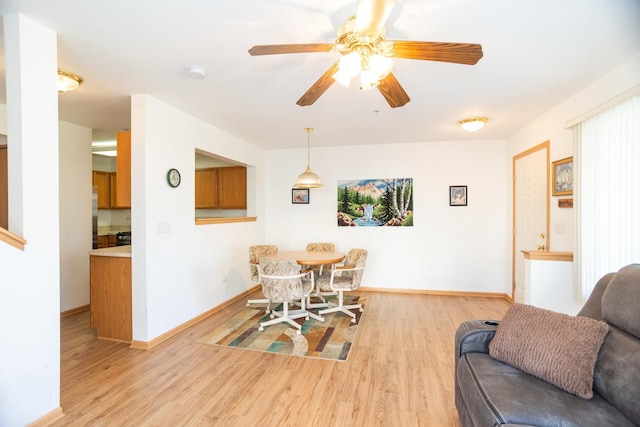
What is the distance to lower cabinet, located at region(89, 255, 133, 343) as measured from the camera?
9.84 feet

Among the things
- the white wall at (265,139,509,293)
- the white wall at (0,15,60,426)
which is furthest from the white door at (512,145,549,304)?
the white wall at (0,15,60,426)

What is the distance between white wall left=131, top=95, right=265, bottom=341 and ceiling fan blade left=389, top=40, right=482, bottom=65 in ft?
8.20

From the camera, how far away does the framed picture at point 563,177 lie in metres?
2.92

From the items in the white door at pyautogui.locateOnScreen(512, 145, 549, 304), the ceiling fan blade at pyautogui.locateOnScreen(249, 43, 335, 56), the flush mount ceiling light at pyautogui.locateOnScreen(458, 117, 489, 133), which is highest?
the flush mount ceiling light at pyautogui.locateOnScreen(458, 117, 489, 133)

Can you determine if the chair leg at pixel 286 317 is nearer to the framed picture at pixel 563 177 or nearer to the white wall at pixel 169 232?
the white wall at pixel 169 232

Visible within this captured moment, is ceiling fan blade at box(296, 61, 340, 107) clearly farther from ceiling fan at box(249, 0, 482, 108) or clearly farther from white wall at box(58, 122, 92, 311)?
white wall at box(58, 122, 92, 311)

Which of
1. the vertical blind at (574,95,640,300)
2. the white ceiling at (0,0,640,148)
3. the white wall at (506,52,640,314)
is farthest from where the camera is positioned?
the white wall at (506,52,640,314)

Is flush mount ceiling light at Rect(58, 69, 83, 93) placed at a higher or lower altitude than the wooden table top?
higher

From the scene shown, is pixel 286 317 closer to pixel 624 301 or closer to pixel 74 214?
pixel 624 301

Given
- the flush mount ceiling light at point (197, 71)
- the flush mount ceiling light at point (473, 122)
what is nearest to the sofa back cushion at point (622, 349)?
the flush mount ceiling light at point (473, 122)

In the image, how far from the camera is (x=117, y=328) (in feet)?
10.00

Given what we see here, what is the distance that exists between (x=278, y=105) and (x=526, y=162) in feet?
10.8

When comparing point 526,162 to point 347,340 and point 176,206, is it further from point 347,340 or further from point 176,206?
point 176,206

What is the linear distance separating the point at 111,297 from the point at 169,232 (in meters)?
0.85
